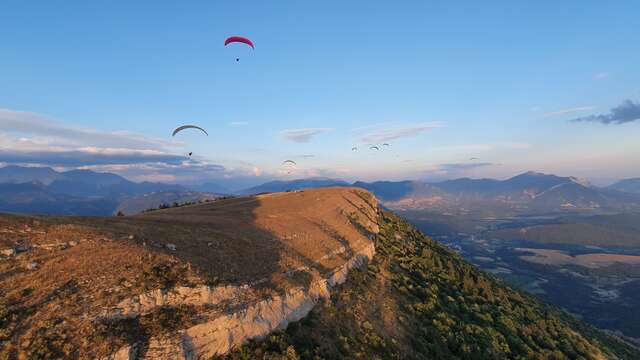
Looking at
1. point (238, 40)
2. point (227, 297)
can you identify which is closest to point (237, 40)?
point (238, 40)

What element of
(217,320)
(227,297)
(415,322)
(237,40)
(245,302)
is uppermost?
(237,40)

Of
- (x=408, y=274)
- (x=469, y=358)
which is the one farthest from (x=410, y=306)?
(x=408, y=274)

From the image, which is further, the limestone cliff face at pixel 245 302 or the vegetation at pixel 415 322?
the vegetation at pixel 415 322

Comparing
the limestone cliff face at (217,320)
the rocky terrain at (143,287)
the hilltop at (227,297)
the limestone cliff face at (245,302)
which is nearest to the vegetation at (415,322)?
the hilltop at (227,297)

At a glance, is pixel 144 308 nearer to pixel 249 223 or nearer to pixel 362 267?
pixel 249 223

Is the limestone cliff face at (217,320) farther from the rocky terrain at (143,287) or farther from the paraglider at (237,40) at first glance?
the paraglider at (237,40)

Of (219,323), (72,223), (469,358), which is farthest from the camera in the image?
(469,358)

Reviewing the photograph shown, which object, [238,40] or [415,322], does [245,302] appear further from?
[238,40]
